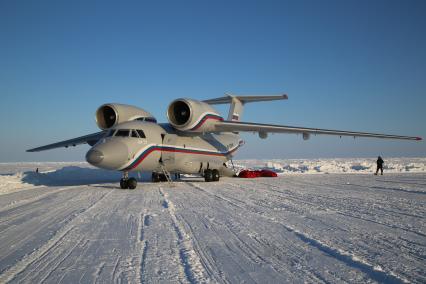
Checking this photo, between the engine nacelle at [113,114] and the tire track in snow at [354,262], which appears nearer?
the tire track in snow at [354,262]

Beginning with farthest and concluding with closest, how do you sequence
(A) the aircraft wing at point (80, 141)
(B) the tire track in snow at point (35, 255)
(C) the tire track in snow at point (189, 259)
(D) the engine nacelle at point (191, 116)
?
(A) the aircraft wing at point (80, 141), (D) the engine nacelle at point (191, 116), (B) the tire track in snow at point (35, 255), (C) the tire track in snow at point (189, 259)

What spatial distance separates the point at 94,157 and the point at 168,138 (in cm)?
439

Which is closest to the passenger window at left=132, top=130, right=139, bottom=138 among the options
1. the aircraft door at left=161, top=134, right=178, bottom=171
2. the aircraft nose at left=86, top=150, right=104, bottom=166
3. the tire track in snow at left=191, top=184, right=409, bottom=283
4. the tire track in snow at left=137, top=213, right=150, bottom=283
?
the aircraft door at left=161, top=134, right=178, bottom=171

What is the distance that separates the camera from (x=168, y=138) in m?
15.0

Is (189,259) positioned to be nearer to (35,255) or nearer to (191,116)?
(35,255)

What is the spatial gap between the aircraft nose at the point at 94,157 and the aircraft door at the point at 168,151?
3767mm

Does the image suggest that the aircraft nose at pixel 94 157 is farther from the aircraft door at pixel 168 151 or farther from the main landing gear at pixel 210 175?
the main landing gear at pixel 210 175

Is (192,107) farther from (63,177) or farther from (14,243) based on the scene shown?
(63,177)

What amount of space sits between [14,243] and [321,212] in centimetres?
543

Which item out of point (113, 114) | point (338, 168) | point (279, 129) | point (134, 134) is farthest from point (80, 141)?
point (338, 168)

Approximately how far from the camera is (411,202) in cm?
798

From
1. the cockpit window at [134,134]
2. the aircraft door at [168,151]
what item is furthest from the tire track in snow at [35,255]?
the aircraft door at [168,151]

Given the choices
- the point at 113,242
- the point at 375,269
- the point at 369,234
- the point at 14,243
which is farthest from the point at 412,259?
the point at 14,243

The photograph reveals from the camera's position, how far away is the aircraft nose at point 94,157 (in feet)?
36.6
